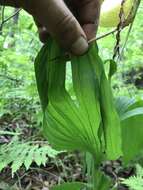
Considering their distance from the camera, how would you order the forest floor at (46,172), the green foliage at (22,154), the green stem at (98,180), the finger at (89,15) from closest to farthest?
the finger at (89,15) → the green stem at (98,180) → the green foliage at (22,154) → the forest floor at (46,172)

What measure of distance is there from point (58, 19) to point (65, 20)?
0.05 ft

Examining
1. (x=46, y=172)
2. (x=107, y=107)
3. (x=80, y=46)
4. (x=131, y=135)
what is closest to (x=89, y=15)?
(x=80, y=46)

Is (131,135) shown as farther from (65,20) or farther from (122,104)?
(65,20)

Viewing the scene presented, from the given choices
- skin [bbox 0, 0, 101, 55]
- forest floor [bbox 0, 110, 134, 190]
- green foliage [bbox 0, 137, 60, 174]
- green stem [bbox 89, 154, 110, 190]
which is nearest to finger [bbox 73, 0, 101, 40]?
skin [bbox 0, 0, 101, 55]

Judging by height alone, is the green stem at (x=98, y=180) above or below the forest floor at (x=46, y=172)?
above

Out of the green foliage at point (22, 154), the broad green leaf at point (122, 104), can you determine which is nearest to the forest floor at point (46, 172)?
the green foliage at point (22, 154)

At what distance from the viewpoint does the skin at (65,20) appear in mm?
733

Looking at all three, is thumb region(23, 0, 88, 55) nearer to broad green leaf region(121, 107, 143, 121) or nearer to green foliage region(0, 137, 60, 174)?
broad green leaf region(121, 107, 143, 121)

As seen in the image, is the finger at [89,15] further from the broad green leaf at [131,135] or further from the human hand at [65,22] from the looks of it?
the broad green leaf at [131,135]

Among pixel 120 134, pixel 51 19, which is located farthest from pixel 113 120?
pixel 51 19

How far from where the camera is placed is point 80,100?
0.91m

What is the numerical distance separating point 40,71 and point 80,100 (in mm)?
116

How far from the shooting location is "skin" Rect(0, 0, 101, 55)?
2.40 feet

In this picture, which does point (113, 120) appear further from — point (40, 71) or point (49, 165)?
point (49, 165)
